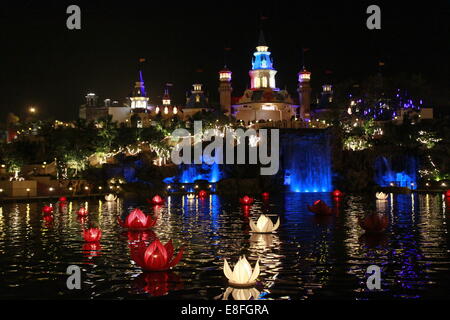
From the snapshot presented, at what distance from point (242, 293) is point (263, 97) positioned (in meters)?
90.9

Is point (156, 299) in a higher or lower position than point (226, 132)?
lower

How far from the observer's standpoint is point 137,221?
23.5 meters

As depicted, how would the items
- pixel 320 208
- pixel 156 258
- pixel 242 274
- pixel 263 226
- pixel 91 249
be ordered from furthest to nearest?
1. pixel 320 208
2. pixel 263 226
3. pixel 91 249
4. pixel 156 258
5. pixel 242 274

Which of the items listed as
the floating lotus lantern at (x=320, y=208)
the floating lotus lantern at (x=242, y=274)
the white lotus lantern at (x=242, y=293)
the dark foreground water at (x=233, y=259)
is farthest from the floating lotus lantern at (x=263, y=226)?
the white lotus lantern at (x=242, y=293)

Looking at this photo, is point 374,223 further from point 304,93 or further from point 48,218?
point 304,93

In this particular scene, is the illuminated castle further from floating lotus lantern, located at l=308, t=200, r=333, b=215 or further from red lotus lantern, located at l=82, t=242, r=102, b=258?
red lotus lantern, located at l=82, t=242, r=102, b=258

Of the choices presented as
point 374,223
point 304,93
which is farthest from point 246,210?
point 304,93

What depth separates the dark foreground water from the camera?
43.6ft

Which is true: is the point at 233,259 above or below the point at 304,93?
below

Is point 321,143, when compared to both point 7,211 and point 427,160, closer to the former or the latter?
point 427,160

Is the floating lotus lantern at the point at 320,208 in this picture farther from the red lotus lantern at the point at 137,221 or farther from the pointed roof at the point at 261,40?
the pointed roof at the point at 261,40

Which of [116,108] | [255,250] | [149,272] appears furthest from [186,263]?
[116,108]

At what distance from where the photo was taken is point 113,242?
20797 millimetres
